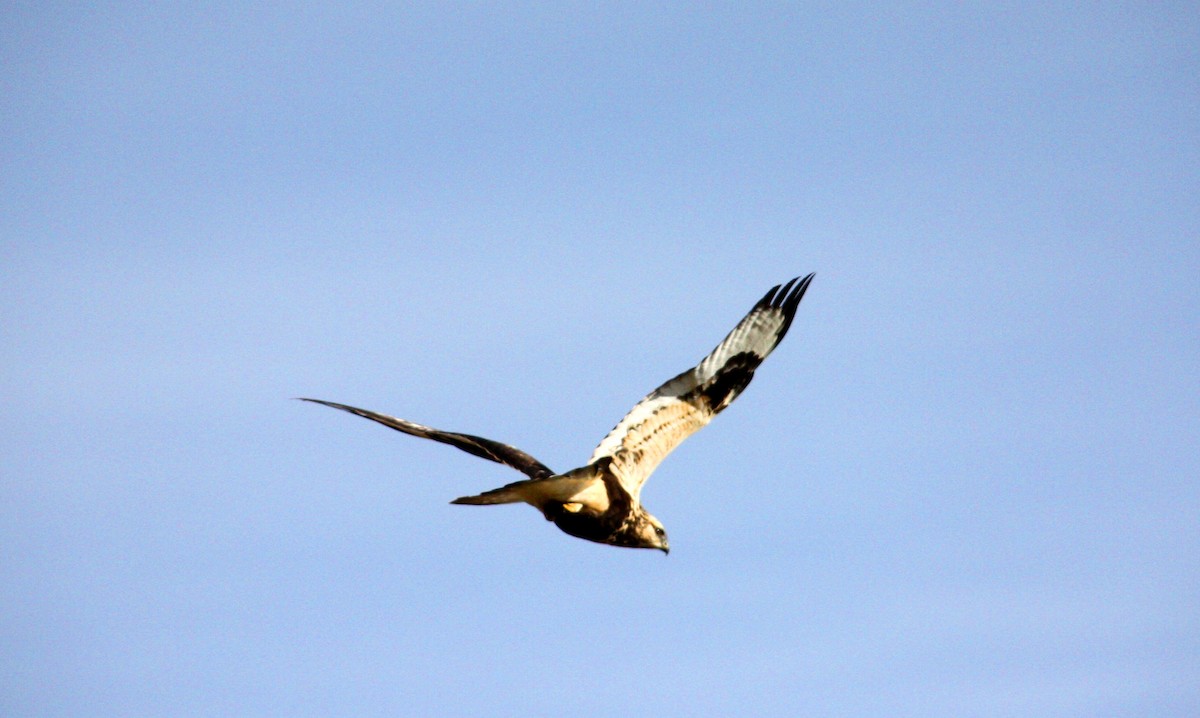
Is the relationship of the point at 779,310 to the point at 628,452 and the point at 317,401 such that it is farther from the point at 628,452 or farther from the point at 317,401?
the point at 317,401

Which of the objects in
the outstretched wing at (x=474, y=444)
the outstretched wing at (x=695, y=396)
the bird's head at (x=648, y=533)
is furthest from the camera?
the outstretched wing at (x=695, y=396)

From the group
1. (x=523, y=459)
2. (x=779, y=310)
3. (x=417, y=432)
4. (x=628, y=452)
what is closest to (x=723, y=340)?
(x=779, y=310)

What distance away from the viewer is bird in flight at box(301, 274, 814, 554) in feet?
41.2

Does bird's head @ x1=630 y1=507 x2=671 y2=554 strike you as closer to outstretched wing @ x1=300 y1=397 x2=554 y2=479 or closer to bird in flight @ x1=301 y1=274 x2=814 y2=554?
bird in flight @ x1=301 y1=274 x2=814 y2=554

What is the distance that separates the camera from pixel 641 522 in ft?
44.9

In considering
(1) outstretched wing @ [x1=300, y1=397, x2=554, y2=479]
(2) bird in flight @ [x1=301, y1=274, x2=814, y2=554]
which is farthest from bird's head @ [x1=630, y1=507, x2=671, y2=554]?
(1) outstretched wing @ [x1=300, y1=397, x2=554, y2=479]

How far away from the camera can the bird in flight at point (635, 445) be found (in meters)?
12.6

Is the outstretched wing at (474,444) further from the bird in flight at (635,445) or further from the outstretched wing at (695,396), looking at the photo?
the outstretched wing at (695,396)

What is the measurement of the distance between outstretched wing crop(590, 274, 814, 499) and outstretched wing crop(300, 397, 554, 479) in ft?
3.27

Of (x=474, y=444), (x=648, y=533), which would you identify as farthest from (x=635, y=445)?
(x=474, y=444)

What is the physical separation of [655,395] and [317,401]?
4.25m

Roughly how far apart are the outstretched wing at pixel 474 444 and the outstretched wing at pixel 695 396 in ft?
3.27

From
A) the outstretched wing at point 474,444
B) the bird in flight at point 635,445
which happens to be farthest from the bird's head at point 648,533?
the outstretched wing at point 474,444

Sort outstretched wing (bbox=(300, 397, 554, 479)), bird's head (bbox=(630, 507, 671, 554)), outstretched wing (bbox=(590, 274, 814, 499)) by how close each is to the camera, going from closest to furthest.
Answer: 1. outstretched wing (bbox=(300, 397, 554, 479))
2. bird's head (bbox=(630, 507, 671, 554))
3. outstretched wing (bbox=(590, 274, 814, 499))
